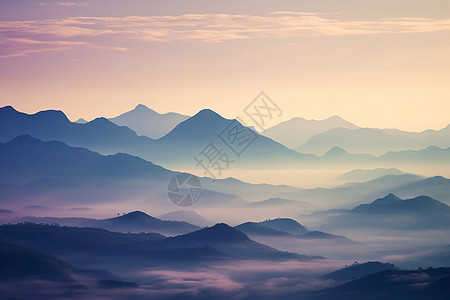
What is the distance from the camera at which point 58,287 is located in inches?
7151

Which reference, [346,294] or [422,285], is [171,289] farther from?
[422,285]

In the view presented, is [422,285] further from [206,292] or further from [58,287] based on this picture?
[58,287]

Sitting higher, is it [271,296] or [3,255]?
[3,255]

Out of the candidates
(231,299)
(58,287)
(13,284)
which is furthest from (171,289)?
(13,284)

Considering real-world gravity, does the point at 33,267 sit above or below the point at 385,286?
above

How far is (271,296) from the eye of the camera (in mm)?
189125

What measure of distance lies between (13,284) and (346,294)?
91030mm

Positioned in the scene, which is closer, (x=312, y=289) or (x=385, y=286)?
(x=385, y=286)

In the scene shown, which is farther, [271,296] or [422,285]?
[271,296]

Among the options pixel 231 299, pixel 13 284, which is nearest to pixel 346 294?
pixel 231 299

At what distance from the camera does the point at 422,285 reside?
175500 millimetres

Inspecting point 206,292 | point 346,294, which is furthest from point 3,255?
point 346,294

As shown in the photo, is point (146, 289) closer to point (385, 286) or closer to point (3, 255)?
point (3, 255)

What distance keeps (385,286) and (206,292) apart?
5039cm
